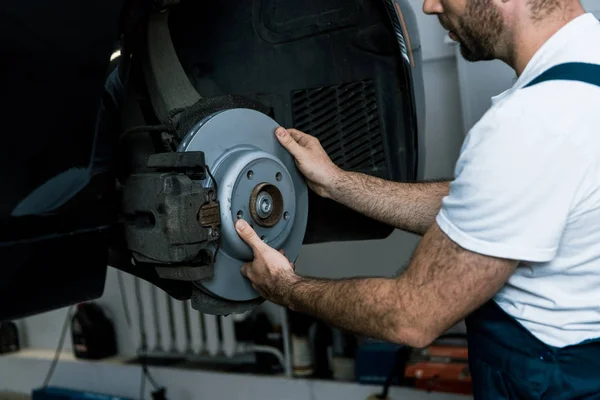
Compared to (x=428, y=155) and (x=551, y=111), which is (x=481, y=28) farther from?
(x=428, y=155)

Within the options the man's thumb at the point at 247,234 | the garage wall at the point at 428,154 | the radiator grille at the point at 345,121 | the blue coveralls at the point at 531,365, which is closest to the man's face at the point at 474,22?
the blue coveralls at the point at 531,365

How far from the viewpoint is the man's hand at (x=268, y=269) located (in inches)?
44.4

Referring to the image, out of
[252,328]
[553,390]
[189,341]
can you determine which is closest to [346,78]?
[553,390]

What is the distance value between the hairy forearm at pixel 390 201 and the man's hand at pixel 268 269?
228 mm

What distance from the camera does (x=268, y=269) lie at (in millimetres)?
1152

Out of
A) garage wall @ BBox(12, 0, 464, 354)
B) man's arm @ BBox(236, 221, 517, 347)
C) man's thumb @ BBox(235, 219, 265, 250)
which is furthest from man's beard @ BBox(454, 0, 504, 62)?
garage wall @ BBox(12, 0, 464, 354)

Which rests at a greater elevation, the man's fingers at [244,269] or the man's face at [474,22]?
the man's face at [474,22]

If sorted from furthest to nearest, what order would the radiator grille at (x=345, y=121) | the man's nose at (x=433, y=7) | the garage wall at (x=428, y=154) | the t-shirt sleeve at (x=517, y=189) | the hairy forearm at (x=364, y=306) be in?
the garage wall at (x=428, y=154)
the radiator grille at (x=345, y=121)
the man's nose at (x=433, y=7)
the hairy forearm at (x=364, y=306)
the t-shirt sleeve at (x=517, y=189)

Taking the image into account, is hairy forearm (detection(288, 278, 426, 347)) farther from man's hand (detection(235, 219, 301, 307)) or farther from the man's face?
the man's face

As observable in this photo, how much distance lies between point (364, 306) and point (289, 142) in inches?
15.0

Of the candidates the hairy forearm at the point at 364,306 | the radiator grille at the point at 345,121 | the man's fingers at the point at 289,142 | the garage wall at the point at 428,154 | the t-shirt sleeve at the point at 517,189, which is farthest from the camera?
the garage wall at the point at 428,154

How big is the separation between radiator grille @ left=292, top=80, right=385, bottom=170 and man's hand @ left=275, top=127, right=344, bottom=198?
0.29ft

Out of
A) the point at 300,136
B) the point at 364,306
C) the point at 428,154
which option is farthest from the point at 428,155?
the point at 364,306

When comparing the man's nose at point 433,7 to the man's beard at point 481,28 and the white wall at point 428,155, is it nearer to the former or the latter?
the man's beard at point 481,28
